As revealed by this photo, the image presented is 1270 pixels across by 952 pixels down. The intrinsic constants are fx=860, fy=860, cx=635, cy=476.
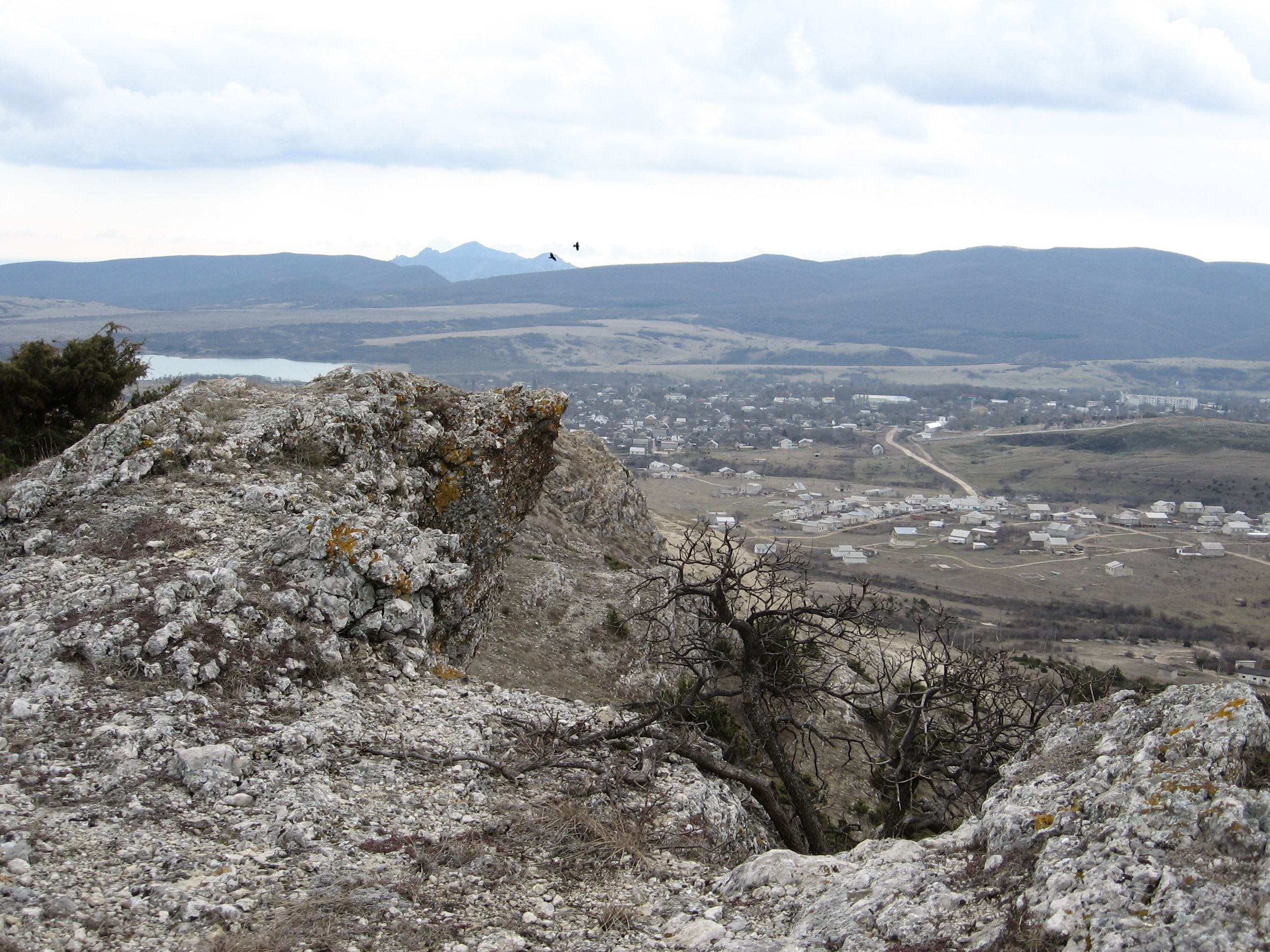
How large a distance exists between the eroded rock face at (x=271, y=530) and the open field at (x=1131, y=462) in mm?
80592

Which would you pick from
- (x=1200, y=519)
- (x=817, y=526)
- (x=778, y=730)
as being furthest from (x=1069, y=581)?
(x=778, y=730)

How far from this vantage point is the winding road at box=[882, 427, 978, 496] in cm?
8531

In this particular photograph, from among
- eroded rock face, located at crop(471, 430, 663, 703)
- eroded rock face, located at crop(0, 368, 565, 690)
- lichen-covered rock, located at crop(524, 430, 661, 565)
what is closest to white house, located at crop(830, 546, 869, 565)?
lichen-covered rock, located at crop(524, 430, 661, 565)

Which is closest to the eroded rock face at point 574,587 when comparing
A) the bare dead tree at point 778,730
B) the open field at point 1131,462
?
the bare dead tree at point 778,730

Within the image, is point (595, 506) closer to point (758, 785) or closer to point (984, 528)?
point (758, 785)

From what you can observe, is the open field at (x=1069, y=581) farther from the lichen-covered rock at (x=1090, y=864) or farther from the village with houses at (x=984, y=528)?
the lichen-covered rock at (x=1090, y=864)

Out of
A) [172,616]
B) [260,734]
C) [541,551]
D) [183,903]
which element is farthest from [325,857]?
[541,551]

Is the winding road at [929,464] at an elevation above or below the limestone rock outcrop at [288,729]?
below

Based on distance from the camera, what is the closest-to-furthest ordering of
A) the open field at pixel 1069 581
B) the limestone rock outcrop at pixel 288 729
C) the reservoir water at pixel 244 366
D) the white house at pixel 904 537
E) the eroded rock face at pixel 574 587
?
the limestone rock outcrop at pixel 288 729
the eroded rock face at pixel 574 587
the open field at pixel 1069 581
the white house at pixel 904 537
the reservoir water at pixel 244 366

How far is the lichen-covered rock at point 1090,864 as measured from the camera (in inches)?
154

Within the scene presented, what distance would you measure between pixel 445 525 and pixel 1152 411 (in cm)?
14984

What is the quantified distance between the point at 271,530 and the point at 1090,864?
833 cm

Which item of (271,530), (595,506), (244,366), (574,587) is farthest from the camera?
(244,366)

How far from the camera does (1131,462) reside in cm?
9288
